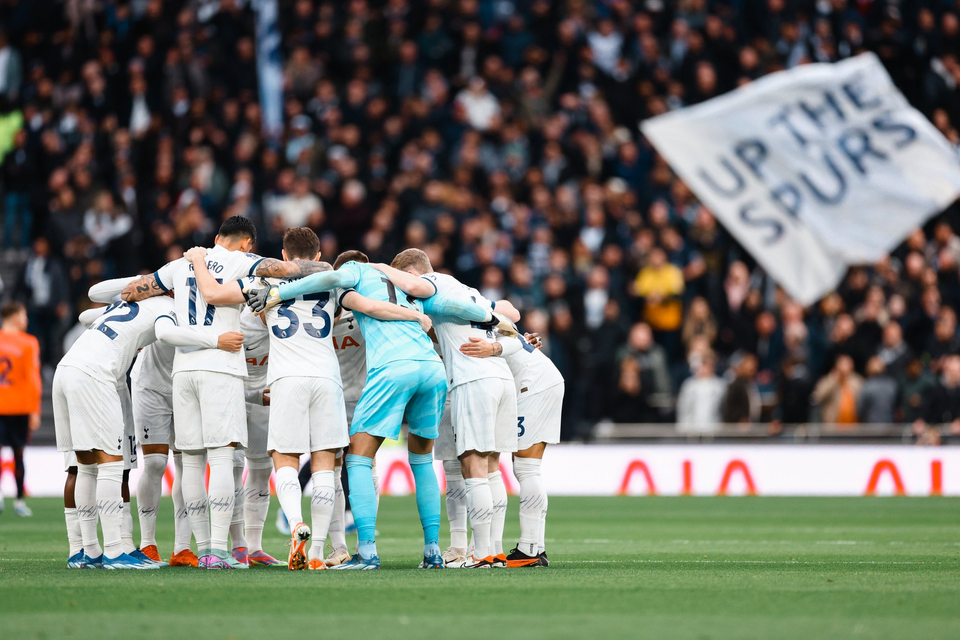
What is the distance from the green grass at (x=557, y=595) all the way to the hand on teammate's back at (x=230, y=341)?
151 cm

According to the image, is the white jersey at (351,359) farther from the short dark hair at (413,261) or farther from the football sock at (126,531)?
the football sock at (126,531)

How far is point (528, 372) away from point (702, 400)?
29.2 feet

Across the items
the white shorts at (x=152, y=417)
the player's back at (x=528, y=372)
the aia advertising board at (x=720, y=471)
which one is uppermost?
the player's back at (x=528, y=372)

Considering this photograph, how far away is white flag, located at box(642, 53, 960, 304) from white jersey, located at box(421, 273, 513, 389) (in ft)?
29.7

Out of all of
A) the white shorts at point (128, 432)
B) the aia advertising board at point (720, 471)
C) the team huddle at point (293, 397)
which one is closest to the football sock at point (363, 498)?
the team huddle at point (293, 397)

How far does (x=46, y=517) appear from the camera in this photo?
587 inches

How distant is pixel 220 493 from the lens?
885 centimetres

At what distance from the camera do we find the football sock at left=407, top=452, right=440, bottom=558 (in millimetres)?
8852

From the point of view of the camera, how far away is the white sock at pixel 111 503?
878 centimetres

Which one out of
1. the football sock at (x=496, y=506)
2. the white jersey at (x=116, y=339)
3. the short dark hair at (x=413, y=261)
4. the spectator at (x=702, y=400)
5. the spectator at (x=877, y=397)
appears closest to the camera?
the white jersey at (x=116, y=339)

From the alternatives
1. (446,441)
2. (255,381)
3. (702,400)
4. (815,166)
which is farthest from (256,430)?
(815,166)

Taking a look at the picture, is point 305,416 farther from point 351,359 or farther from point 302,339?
point 351,359

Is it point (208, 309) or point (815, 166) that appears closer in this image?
point (208, 309)

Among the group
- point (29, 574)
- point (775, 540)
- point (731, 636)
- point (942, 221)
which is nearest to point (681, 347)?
point (942, 221)
